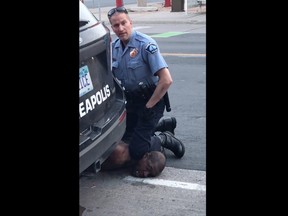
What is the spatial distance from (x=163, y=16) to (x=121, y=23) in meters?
16.2

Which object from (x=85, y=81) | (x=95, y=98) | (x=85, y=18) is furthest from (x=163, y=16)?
(x=85, y=81)

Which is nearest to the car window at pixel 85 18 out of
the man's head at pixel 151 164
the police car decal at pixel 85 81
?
the police car decal at pixel 85 81

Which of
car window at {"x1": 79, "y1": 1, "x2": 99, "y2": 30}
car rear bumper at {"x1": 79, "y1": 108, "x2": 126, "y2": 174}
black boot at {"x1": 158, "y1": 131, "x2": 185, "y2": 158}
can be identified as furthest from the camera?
black boot at {"x1": 158, "y1": 131, "x2": 185, "y2": 158}

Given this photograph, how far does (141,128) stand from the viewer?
4293mm

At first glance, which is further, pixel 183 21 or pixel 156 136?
pixel 183 21

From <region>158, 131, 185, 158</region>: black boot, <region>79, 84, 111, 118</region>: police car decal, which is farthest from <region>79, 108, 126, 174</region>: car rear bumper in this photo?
<region>158, 131, 185, 158</region>: black boot

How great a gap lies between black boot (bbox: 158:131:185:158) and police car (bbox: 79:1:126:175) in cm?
86

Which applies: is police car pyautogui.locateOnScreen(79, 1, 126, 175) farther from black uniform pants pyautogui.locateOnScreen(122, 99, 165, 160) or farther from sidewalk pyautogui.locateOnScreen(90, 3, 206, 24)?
sidewalk pyautogui.locateOnScreen(90, 3, 206, 24)

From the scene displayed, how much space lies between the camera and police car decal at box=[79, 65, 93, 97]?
324 cm

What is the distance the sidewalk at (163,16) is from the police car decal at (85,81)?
14.6 meters

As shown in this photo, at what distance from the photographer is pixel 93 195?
4.05 meters
